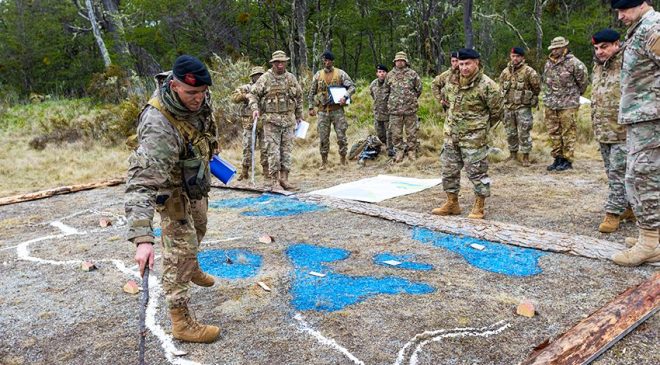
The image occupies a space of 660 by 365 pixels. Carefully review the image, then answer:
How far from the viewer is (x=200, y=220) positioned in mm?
3393

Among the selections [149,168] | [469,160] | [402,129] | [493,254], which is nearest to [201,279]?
[149,168]

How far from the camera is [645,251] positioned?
12.5 feet

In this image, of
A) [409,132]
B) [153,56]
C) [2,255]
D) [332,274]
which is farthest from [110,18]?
[332,274]

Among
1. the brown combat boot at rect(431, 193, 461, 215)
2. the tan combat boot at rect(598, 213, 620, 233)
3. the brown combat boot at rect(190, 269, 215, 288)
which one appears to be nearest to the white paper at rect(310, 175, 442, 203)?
the brown combat boot at rect(431, 193, 461, 215)

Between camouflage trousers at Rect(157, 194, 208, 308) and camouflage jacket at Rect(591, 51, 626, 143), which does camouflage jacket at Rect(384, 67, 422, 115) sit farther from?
camouflage trousers at Rect(157, 194, 208, 308)

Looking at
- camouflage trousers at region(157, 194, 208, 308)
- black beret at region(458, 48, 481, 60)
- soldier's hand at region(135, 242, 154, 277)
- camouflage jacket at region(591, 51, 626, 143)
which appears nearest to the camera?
soldier's hand at region(135, 242, 154, 277)

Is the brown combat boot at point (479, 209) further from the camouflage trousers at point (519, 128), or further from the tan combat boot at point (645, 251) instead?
the camouflage trousers at point (519, 128)

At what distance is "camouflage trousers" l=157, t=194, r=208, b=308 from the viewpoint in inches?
118

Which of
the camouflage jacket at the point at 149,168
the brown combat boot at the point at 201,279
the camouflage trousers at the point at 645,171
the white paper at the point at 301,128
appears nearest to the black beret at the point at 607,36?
the camouflage trousers at the point at 645,171

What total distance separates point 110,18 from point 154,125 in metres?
20.6

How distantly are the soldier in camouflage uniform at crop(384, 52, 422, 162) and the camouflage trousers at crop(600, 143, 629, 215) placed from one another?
15.1 ft

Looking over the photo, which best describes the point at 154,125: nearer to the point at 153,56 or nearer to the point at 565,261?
the point at 565,261

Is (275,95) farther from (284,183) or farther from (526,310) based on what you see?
(526,310)

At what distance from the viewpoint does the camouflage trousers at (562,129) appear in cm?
760
